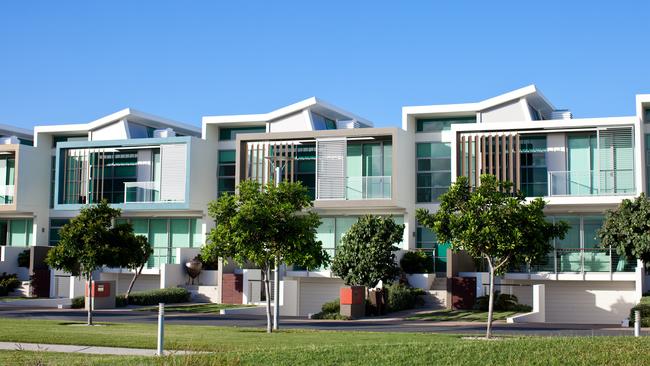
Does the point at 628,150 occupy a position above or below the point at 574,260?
above

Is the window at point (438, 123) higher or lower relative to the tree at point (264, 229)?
higher

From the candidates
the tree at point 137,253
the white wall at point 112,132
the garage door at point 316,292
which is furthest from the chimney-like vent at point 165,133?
the garage door at point 316,292

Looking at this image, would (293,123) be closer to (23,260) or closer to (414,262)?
(414,262)

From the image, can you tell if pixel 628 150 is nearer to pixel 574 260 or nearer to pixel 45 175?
pixel 574 260

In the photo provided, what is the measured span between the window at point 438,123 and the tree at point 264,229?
56.3ft

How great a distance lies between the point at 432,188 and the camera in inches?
1724

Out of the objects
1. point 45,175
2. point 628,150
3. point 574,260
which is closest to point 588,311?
point 574,260

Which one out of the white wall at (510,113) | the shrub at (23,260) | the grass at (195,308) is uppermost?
the white wall at (510,113)

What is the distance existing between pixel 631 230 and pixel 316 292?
15.7 metres

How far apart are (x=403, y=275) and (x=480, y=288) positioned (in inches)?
146

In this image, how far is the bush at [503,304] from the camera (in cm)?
3669

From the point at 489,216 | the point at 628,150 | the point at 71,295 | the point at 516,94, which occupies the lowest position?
the point at 71,295

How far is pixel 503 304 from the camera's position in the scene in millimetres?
36719

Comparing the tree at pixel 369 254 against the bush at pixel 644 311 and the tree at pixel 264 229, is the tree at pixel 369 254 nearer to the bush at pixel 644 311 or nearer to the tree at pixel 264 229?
the tree at pixel 264 229
